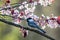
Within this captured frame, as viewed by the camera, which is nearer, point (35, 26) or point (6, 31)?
point (35, 26)

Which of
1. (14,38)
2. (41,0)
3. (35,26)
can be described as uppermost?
(41,0)

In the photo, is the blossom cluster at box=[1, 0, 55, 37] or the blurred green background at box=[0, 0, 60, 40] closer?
the blossom cluster at box=[1, 0, 55, 37]

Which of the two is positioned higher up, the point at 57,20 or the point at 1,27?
the point at 57,20

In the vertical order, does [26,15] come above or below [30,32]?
above

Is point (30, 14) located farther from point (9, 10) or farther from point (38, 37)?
point (38, 37)

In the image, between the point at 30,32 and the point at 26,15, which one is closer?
the point at 26,15

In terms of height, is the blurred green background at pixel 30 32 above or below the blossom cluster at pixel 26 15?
below

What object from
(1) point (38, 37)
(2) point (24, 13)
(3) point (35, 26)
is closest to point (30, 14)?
(2) point (24, 13)

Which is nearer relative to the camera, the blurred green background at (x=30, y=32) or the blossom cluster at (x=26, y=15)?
the blossom cluster at (x=26, y=15)

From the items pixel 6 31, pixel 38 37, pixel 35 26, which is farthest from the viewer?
pixel 6 31

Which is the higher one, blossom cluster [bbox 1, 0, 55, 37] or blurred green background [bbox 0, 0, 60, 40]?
blossom cluster [bbox 1, 0, 55, 37]

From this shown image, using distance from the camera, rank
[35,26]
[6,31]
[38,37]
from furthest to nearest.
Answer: [6,31] < [38,37] < [35,26]
